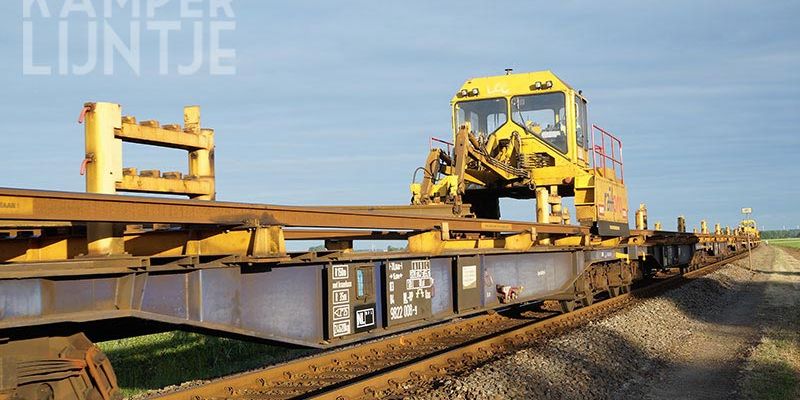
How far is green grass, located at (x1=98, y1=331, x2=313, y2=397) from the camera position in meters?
9.91

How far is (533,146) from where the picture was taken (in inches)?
623

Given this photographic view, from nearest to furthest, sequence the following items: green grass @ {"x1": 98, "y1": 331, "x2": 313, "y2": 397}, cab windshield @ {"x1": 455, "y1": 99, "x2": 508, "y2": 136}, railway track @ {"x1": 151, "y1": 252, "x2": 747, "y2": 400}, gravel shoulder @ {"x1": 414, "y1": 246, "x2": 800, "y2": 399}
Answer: railway track @ {"x1": 151, "y1": 252, "x2": 747, "y2": 400} → gravel shoulder @ {"x1": 414, "y1": 246, "x2": 800, "y2": 399} → green grass @ {"x1": 98, "y1": 331, "x2": 313, "y2": 397} → cab windshield @ {"x1": 455, "y1": 99, "x2": 508, "y2": 136}

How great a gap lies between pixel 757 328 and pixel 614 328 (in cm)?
312

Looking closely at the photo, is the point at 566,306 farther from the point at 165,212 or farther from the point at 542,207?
the point at 165,212

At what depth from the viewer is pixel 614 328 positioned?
11.8m

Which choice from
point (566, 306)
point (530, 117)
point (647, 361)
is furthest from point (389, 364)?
point (530, 117)

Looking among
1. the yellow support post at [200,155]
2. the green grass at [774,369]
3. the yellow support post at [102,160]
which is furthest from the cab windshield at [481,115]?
the yellow support post at [102,160]

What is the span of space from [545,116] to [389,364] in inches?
329

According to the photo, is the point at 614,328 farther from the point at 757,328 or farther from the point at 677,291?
the point at 677,291

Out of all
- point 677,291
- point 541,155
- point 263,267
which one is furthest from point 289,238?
point 677,291

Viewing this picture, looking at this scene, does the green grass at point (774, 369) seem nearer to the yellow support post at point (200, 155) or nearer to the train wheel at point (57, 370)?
the yellow support post at point (200, 155)

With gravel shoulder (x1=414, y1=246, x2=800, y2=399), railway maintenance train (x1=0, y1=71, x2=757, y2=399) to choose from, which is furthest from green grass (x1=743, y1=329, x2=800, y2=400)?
railway maintenance train (x1=0, y1=71, x2=757, y2=399)

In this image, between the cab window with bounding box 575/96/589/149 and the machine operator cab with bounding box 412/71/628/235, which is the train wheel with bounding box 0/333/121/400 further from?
the cab window with bounding box 575/96/589/149

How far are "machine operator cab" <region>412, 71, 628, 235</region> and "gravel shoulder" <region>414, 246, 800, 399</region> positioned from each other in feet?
8.43
